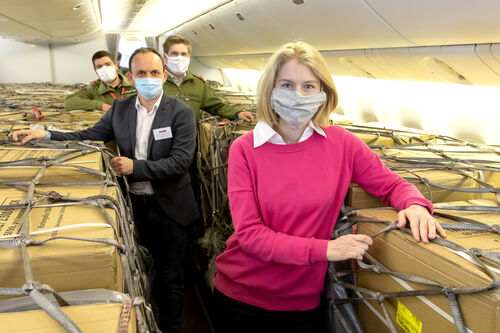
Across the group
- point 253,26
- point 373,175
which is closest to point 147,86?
point 373,175

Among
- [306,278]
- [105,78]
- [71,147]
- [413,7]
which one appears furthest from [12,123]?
[413,7]

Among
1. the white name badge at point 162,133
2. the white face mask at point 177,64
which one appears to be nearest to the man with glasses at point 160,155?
the white name badge at point 162,133

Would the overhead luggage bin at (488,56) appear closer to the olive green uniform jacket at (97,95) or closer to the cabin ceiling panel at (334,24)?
the cabin ceiling panel at (334,24)

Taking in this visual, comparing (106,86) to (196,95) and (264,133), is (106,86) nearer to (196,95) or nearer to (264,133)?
(196,95)

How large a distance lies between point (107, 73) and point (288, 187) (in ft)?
12.1

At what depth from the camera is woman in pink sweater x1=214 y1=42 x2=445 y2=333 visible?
1606 millimetres

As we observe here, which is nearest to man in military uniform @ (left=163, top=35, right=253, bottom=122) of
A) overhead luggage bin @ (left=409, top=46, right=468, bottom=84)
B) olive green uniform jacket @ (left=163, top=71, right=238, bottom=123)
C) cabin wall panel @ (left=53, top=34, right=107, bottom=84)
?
olive green uniform jacket @ (left=163, top=71, right=238, bottom=123)

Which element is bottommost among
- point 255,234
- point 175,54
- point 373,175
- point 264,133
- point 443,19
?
point 255,234

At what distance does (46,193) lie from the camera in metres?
1.42

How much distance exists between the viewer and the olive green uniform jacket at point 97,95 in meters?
Result: 4.28

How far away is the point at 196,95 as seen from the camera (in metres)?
3.92

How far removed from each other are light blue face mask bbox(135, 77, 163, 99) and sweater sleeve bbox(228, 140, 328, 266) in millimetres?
1117

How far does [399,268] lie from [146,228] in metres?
1.81

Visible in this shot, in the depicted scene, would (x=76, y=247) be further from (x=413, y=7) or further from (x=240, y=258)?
(x=413, y=7)
